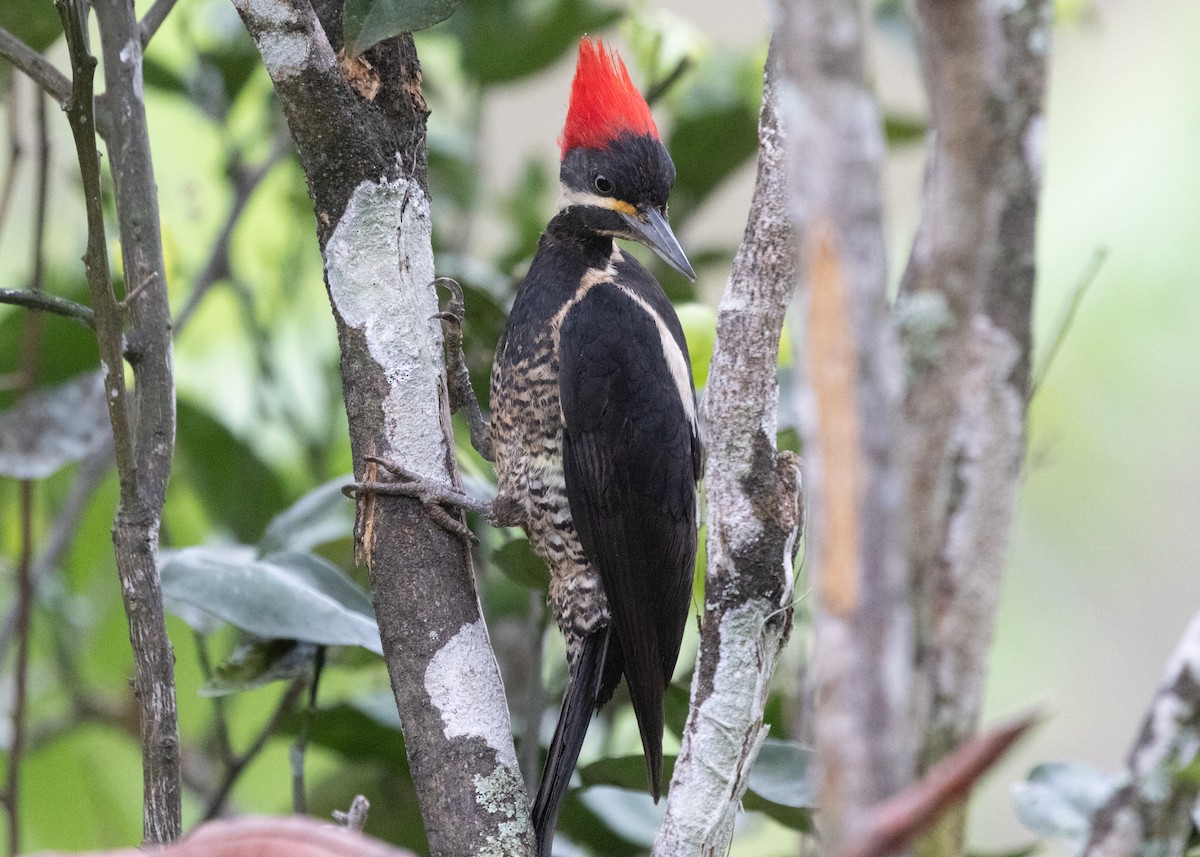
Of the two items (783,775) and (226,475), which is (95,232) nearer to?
(783,775)

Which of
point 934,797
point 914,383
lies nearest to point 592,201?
point 914,383

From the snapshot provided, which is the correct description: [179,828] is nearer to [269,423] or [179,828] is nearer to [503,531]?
[503,531]

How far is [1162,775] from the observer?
2.39ft

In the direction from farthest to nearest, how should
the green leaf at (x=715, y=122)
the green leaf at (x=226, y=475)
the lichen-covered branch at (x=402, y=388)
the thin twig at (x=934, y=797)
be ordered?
the green leaf at (x=715, y=122)
the green leaf at (x=226, y=475)
the lichen-covered branch at (x=402, y=388)
the thin twig at (x=934, y=797)

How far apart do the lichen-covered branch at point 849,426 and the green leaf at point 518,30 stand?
1.78 meters

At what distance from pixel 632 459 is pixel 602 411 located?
0.29 ft

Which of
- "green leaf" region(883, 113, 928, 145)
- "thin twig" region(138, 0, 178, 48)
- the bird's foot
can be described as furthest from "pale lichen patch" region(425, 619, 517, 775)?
"green leaf" region(883, 113, 928, 145)

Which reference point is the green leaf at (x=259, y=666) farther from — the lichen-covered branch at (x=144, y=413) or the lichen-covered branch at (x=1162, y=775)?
the lichen-covered branch at (x=1162, y=775)

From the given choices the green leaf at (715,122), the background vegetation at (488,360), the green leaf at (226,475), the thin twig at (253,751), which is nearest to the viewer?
the thin twig at (253,751)

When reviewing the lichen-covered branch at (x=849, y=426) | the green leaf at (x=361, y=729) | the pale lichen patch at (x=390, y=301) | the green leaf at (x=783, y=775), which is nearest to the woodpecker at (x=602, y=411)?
the green leaf at (x=361, y=729)

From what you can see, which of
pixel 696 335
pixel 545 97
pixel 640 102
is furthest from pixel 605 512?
pixel 545 97

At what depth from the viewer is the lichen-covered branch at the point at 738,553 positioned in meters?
1.08

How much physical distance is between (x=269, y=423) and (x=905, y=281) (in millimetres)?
1880

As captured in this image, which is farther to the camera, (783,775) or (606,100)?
(606,100)
